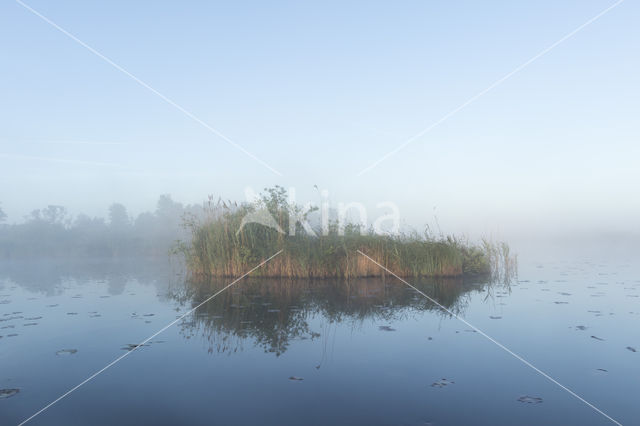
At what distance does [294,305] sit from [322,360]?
4045 millimetres

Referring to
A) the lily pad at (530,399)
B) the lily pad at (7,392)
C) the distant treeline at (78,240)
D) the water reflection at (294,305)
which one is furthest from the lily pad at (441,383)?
the distant treeline at (78,240)

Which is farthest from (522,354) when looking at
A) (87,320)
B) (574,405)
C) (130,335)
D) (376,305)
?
(87,320)

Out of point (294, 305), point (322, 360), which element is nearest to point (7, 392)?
point (322, 360)

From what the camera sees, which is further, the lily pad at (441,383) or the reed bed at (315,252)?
the reed bed at (315,252)

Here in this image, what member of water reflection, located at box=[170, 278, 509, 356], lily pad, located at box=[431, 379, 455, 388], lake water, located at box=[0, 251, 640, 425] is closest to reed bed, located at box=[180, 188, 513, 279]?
water reflection, located at box=[170, 278, 509, 356]

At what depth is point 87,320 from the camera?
27.3ft

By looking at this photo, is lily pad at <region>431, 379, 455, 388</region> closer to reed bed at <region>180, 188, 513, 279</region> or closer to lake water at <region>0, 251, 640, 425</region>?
lake water at <region>0, 251, 640, 425</region>

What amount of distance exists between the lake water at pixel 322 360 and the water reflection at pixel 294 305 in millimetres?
61

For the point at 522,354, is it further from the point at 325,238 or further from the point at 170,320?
the point at 325,238

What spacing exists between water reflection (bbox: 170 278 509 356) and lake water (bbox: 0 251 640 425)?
0.06 metres

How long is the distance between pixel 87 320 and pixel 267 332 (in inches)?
172

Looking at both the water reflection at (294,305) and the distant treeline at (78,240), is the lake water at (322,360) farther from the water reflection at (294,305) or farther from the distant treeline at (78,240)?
the distant treeline at (78,240)

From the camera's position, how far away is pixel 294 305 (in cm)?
958

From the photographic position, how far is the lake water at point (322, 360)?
13.1ft
